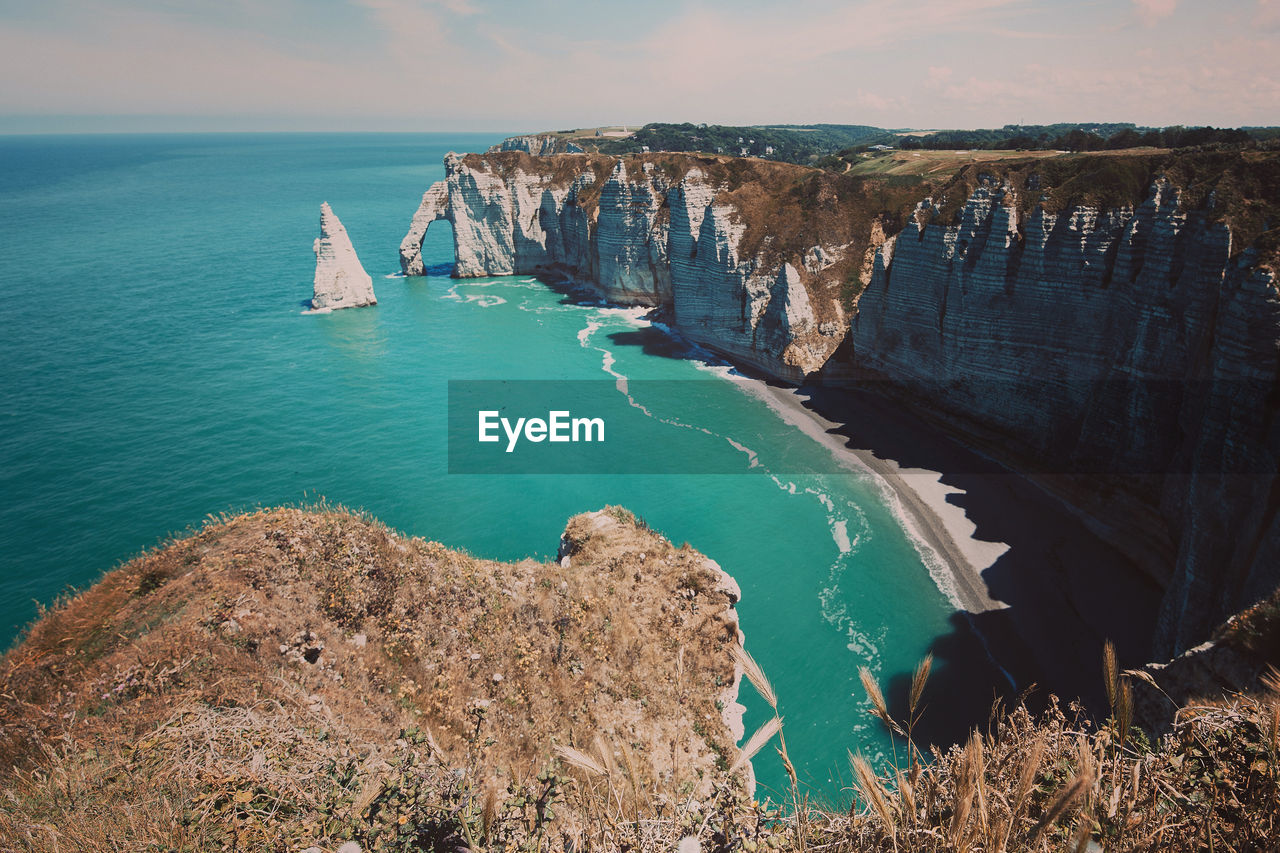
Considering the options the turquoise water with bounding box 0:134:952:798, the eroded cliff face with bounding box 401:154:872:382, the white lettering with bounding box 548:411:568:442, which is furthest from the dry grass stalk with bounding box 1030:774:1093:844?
the eroded cliff face with bounding box 401:154:872:382

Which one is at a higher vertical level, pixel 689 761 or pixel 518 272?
pixel 518 272

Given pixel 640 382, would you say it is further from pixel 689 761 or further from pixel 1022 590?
pixel 689 761

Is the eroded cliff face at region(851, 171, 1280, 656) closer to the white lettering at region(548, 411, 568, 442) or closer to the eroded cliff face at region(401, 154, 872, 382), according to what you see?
the eroded cliff face at region(401, 154, 872, 382)

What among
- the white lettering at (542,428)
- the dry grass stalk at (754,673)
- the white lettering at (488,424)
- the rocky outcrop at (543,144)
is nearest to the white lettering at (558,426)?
the white lettering at (542,428)

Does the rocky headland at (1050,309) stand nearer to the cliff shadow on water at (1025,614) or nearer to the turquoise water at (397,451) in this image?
the cliff shadow on water at (1025,614)

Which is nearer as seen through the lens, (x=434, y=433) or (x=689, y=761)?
(x=689, y=761)

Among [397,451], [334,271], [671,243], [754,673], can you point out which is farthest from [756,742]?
[334,271]

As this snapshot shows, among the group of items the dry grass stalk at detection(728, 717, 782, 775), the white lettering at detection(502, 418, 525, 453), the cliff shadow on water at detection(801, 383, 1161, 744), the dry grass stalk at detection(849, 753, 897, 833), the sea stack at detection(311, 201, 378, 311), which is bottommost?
the cliff shadow on water at detection(801, 383, 1161, 744)

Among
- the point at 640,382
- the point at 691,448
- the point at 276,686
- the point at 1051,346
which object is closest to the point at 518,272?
the point at 640,382
